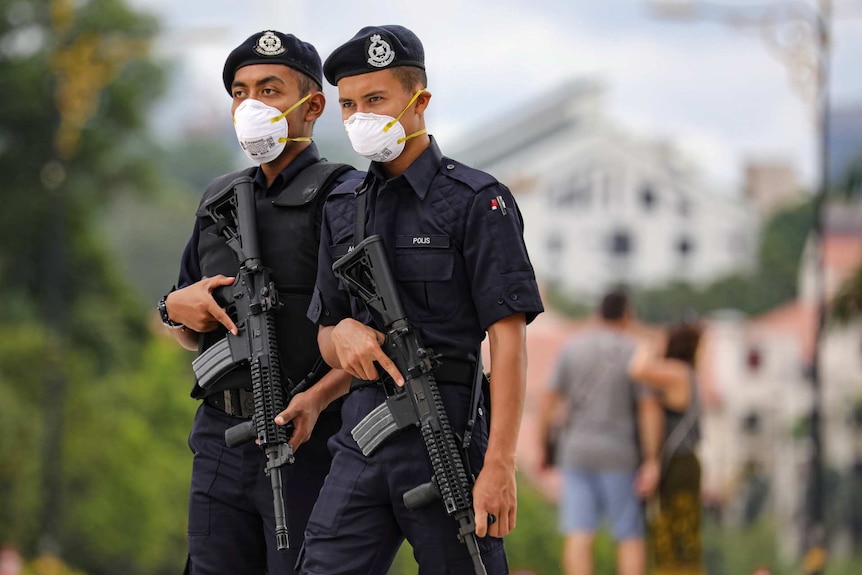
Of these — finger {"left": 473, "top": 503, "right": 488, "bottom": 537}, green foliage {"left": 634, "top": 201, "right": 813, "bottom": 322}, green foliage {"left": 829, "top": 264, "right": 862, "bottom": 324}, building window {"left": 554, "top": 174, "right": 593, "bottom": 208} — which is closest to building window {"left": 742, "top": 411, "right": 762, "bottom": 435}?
green foliage {"left": 634, "top": 201, "right": 813, "bottom": 322}

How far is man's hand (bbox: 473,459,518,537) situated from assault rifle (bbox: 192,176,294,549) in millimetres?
645

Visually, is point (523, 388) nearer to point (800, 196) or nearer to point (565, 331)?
point (565, 331)

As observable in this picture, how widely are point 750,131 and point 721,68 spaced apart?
393 centimetres

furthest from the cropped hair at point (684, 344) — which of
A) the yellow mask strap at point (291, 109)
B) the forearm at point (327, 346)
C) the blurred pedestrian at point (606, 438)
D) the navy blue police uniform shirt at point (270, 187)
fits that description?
the forearm at point (327, 346)

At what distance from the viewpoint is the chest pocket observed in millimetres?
3855

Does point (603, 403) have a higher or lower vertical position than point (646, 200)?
higher

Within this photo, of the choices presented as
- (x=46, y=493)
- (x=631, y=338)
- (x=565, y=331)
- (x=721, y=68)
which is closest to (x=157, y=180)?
(x=565, y=331)

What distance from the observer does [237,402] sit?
4348 mm

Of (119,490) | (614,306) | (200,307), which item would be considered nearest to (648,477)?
(614,306)

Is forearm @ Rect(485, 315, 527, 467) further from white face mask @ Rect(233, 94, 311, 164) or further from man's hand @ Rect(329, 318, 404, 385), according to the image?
white face mask @ Rect(233, 94, 311, 164)

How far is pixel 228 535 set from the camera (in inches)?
170

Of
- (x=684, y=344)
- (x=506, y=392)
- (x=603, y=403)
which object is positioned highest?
(x=506, y=392)

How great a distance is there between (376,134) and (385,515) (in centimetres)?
94

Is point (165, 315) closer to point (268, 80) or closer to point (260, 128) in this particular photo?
point (260, 128)
